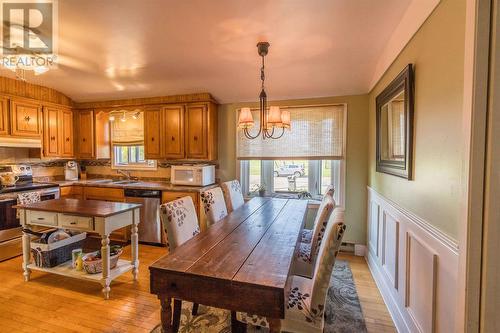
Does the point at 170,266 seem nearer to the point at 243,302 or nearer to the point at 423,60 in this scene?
the point at 243,302

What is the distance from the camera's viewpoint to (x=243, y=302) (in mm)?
1162

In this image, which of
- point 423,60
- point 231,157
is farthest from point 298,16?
point 231,157

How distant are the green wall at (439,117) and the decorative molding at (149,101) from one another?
8.79ft

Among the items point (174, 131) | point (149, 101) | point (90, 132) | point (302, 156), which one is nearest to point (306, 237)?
point (302, 156)

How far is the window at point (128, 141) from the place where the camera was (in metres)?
4.27

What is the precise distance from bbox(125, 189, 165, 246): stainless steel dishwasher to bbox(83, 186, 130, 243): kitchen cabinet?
0.72 ft

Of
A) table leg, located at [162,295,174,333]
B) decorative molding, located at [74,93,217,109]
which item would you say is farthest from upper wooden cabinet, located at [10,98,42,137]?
table leg, located at [162,295,174,333]

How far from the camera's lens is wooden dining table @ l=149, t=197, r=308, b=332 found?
114 cm

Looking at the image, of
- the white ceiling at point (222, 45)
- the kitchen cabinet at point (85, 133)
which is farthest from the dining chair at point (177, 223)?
the kitchen cabinet at point (85, 133)

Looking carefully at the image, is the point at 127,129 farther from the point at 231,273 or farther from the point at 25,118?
the point at 231,273

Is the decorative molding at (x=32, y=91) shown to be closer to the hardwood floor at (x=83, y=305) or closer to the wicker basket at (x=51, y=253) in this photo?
the wicker basket at (x=51, y=253)

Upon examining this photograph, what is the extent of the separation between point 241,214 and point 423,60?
1.88 m

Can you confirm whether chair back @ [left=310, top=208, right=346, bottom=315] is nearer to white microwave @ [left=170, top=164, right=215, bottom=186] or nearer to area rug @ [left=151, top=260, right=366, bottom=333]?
area rug @ [left=151, top=260, right=366, bottom=333]

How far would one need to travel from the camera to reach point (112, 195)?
378 cm
